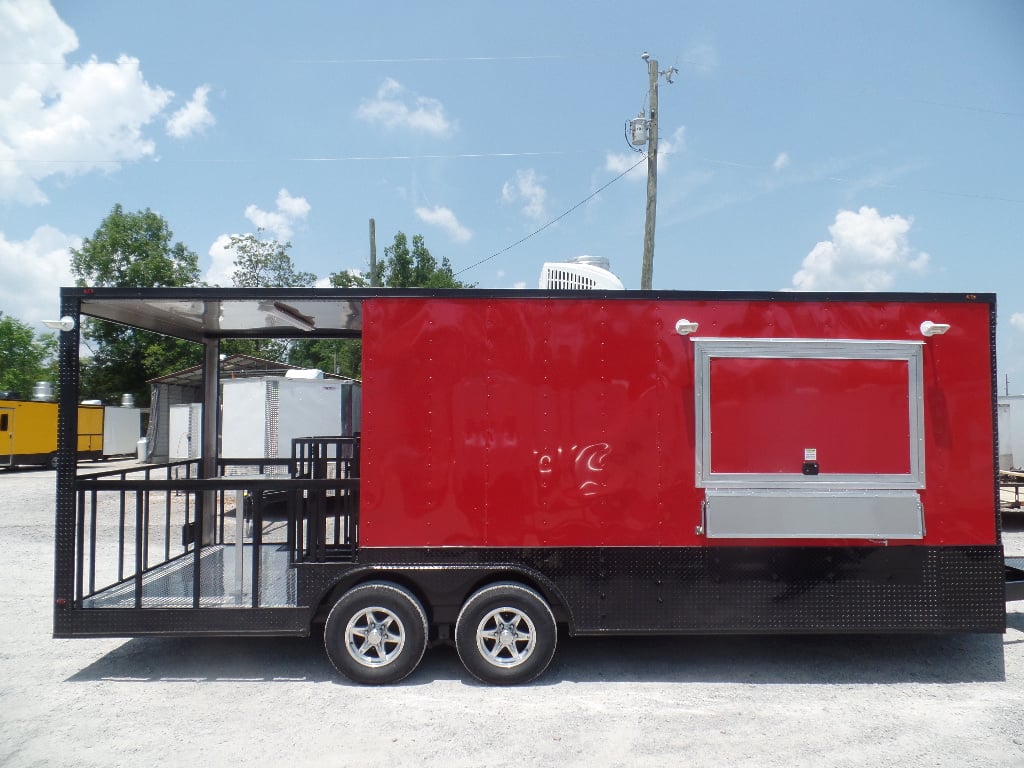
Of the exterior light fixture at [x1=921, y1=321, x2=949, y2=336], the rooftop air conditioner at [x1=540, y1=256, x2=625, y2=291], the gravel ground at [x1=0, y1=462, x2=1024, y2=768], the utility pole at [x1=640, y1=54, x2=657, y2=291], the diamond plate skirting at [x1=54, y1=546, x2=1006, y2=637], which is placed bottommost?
the gravel ground at [x1=0, y1=462, x2=1024, y2=768]

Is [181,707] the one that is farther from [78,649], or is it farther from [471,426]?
[471,426]

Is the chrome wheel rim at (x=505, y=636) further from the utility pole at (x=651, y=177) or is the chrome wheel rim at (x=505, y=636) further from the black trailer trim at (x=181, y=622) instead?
the utility pole at (x=651, y=177)

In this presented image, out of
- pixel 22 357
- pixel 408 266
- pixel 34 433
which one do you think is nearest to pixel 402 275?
pixel 408 266

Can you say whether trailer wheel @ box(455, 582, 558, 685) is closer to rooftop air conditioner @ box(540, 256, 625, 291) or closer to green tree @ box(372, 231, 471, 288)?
rooftop air conditioner @ box(540, 256, 625, 291)

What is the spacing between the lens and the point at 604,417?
4836 millimetres

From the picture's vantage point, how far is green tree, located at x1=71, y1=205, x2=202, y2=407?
121 ft

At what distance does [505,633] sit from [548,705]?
559mm

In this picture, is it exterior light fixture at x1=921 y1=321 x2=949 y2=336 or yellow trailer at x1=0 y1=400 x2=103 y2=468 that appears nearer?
exterior light fixture at x1=921 y1=321 x2=949 y2=336

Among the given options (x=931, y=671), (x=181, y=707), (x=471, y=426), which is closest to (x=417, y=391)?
(x=471, y=426)

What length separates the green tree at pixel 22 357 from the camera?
47.9m

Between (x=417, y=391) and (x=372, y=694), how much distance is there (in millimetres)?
2149

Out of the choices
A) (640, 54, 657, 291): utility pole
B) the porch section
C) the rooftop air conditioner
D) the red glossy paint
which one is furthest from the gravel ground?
(640, 54, 657, 291): utility pole

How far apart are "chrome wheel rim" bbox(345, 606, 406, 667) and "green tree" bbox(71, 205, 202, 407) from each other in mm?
34714

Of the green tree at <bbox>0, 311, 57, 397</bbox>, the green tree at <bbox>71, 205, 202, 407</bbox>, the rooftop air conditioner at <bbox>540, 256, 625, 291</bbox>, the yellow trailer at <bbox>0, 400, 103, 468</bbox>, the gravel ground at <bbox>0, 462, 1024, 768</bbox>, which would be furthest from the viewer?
the green tree at <bbox>0, 311, 57, 397</bbox>
